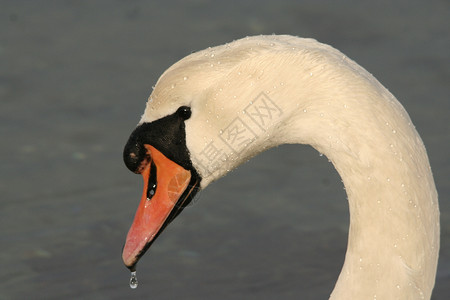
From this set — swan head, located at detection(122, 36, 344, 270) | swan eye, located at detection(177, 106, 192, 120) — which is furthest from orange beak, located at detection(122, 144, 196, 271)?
swan eye, located at detection(177, 106, 192, 120)

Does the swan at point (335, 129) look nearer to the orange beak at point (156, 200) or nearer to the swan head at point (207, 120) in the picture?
the swan head at point (207, 120)

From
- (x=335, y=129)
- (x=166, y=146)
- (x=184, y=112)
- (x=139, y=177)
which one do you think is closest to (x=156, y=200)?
(x=166, y=146)

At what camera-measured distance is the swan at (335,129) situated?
A: 3.36 m

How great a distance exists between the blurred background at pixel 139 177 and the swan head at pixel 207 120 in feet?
7.50

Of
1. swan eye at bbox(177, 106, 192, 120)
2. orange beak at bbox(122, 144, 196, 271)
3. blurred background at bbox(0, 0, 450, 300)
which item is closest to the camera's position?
swan eye at bbox(177, 106, 192, 120)

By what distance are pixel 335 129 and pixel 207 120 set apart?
61 centimetres

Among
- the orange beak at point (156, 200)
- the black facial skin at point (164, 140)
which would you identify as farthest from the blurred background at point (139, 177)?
the black facial skin at point (164, 140)

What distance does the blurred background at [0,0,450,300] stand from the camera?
649cm

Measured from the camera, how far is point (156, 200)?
4.14m

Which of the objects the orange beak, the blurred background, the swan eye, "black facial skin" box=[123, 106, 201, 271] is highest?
the swan eye

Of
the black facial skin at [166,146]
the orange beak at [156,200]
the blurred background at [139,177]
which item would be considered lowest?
the blurred background at [139,177]

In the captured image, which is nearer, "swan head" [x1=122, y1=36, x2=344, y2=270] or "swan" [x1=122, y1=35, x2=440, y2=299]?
"swan" [x1=122, y1=35, x2=440, y2=299]

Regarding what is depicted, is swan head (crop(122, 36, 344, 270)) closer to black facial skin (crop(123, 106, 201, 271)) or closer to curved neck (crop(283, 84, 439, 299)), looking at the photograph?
black facial skin (crop(123, 106, 201, 271))

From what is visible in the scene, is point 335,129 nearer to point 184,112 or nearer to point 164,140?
point 184,112
